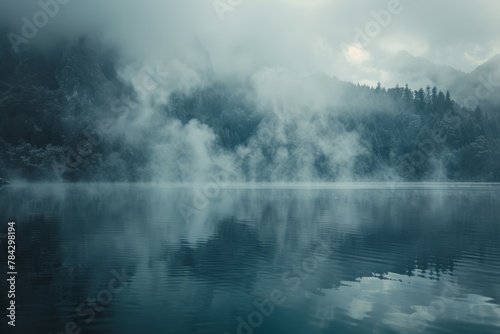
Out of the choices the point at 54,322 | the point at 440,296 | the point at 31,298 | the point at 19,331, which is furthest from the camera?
the point at 440,296

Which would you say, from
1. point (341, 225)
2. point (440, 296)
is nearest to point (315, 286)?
point (440, 296)

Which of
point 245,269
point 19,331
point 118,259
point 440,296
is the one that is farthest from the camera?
point 118,259

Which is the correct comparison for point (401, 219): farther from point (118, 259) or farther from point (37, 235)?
point (37, 235)

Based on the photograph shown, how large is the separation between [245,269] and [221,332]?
1939 centimetres

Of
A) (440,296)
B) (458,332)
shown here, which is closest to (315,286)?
(440,296)

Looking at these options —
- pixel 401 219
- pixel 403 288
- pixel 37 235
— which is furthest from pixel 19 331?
pixel 401 219

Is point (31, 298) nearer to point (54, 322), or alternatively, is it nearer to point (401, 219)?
point (54, 322)

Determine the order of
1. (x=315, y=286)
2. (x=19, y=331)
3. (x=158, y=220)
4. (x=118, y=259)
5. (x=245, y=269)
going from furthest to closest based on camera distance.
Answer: (x=158, y=220), (x=118, y=259), (x=245, y=269), (x=315, y=286), (x=19, y=331)

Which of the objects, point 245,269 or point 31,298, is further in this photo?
point 245,269

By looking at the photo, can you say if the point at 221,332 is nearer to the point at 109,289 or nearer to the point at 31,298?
the point at 109,289

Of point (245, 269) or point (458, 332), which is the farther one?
point (245, 269)

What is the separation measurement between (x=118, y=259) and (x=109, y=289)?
14.1 meters

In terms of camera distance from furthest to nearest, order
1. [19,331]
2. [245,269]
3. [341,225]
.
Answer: [341,225] → [245,269] → [19,331]

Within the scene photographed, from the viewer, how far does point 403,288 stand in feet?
141
